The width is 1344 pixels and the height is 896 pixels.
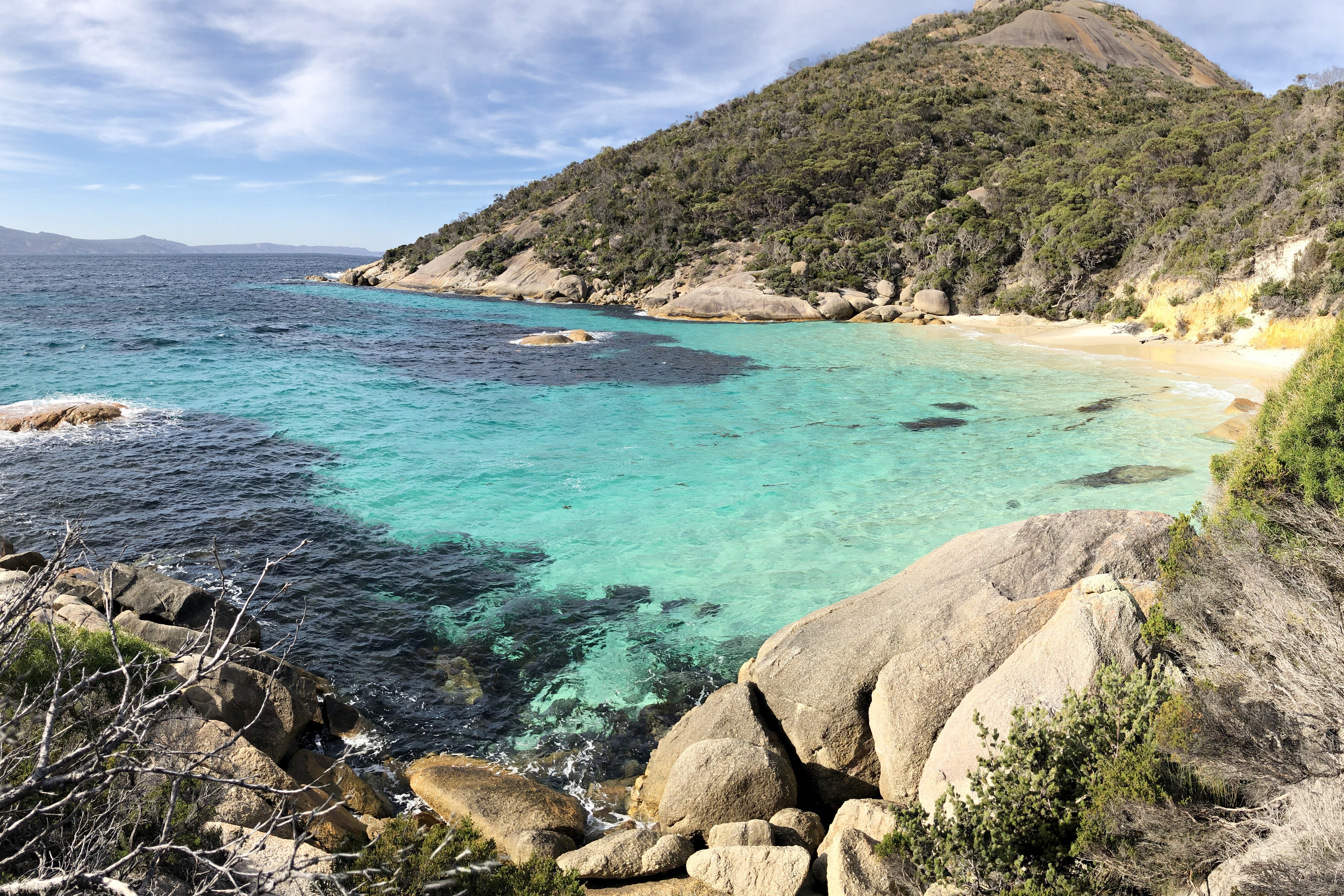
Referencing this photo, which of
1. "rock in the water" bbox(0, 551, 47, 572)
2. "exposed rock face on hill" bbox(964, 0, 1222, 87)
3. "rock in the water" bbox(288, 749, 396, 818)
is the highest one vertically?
"exposed rock face on hill" bbox(964, 0, 1222, 87)

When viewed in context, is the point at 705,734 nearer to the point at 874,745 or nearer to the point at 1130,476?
the point at 874,745

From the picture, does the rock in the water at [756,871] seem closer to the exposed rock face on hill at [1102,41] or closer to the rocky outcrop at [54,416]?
the rocky outcrop at [54,416]

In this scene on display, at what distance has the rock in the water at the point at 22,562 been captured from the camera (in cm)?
1059

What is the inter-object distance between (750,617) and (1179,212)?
4121 centimetres

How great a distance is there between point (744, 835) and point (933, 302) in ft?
159

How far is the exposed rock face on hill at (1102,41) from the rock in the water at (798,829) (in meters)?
105

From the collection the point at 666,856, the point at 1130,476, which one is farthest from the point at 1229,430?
the point at 666,856

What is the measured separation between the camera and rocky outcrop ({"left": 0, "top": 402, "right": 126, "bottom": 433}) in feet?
66.0

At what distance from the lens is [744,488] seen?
659 inches

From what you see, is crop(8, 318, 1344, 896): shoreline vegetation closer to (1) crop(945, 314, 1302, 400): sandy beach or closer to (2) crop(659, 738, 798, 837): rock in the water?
(2) crop(659, 738, 798, 837): rock in the water

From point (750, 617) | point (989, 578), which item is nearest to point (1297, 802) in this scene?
point (989, 578)

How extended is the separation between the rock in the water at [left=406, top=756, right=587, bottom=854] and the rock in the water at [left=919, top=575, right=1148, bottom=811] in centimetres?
346

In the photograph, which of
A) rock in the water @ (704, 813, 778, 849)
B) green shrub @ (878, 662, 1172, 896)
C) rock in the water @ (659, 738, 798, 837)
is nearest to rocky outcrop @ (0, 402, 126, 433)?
rock in the water @ (659, 738, 798, 837)

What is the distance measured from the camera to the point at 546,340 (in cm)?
4056
